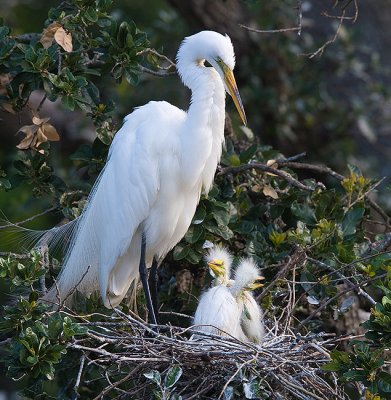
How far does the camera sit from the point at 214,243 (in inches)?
176

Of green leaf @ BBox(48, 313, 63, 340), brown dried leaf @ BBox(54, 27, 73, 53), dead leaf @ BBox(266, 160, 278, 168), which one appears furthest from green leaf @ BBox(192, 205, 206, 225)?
green leaf @ BBox(48, 313, 63, 340)

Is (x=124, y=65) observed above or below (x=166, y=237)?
above

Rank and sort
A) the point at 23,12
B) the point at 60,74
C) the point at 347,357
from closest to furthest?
the point at 347,357, the point at 60,74, the point at 23,12

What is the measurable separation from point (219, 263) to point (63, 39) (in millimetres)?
1136

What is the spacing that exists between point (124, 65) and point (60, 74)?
1.01ft

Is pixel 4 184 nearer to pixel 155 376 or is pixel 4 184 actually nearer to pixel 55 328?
pixel 55 328

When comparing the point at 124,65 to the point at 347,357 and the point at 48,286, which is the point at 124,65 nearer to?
the point at 48,286

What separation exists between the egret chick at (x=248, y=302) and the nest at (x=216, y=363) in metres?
0.17

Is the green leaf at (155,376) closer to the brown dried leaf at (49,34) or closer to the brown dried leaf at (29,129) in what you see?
the brown dried leaf at (29,129)

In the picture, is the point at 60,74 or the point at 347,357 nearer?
the point at 347,357

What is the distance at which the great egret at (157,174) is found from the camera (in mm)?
4234

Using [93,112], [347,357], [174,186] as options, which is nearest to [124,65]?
[93,112]

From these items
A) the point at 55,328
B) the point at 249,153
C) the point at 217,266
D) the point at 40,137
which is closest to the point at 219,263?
the point at 217,266

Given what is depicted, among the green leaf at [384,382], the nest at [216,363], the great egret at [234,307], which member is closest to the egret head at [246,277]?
the great egret at [234,307]
